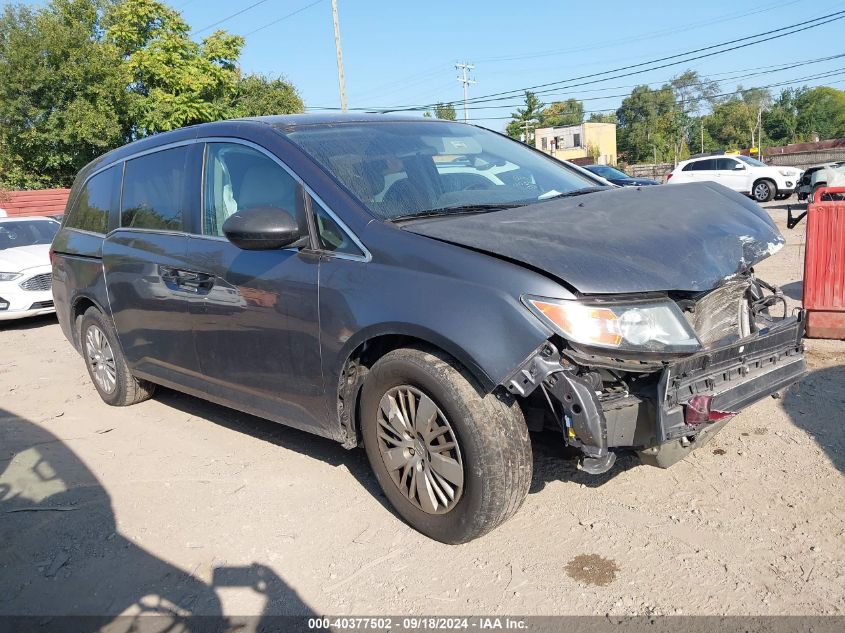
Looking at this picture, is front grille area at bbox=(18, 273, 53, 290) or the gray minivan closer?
the gray minivan

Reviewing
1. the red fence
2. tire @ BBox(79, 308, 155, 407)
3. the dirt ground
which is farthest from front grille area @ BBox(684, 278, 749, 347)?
the red fence

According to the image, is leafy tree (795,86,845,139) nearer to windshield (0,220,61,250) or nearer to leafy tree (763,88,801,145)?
leafy tree (763,88,801,145)

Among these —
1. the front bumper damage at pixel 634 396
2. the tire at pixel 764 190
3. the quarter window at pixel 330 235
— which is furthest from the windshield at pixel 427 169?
the tire at pixel 764 190

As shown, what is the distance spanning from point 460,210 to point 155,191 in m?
2.21

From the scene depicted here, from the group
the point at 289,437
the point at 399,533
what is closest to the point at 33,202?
the point at 289,437

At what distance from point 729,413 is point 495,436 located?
925mm

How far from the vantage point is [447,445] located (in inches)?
114

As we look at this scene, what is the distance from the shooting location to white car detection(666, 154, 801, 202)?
21.9m

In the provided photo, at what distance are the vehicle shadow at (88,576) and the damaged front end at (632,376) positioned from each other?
1.28 metres

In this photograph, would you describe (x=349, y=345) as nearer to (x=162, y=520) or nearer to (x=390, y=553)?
(x=390, y=553)

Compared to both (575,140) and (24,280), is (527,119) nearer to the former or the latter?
(575,140)

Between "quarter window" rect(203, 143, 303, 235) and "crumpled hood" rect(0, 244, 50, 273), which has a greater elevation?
"quarter window" rect(203, 143, 303, 235)

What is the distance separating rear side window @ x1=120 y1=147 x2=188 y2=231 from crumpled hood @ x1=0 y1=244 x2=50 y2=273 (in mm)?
5840

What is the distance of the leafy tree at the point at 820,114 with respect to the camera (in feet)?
288
